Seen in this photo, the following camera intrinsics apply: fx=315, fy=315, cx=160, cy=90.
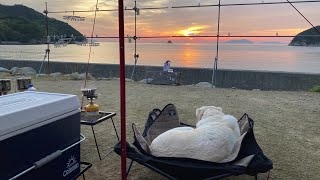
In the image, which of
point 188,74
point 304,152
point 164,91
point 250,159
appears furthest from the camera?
point 188,74

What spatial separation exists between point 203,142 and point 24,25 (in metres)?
13.8

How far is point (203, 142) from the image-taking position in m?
2.28

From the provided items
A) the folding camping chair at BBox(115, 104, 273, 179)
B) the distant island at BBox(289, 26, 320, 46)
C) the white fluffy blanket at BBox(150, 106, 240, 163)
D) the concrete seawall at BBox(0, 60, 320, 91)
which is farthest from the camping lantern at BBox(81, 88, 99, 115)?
the distant island at BBox(289, 26, 320, 46)

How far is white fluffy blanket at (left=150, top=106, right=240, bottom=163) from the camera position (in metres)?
2.25

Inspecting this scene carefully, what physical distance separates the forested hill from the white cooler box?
889 centimetres

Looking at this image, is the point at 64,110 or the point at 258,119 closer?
the point at 64,110

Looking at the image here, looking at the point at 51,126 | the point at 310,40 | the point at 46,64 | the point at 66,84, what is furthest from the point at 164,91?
the point at 46,64

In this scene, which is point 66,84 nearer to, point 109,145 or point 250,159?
point 109,145

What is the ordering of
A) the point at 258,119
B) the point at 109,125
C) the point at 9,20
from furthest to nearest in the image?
the point at 9,20
the point at 258,119
the point at 109,125

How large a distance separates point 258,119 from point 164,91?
280 centimetres

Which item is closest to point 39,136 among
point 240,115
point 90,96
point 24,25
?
point 90,96

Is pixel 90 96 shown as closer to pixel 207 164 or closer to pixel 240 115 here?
pixel 207 164

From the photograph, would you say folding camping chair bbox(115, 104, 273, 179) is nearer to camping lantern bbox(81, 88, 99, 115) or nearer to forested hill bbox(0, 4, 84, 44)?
camping lantern bbox(81, 88, 99, 115)

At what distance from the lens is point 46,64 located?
11766 millimetres
